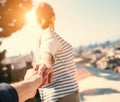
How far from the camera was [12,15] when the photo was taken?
1708 centimetres

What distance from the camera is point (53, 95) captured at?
2604mm

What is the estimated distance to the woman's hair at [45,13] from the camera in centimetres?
260

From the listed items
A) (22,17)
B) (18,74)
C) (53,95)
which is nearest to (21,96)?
(53,95)

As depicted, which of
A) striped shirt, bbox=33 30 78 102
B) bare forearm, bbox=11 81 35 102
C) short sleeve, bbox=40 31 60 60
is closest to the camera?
bare forearm, bbox=11 81 35 102

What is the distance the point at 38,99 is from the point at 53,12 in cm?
73

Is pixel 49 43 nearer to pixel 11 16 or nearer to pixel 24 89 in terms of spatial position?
pixel 24 89

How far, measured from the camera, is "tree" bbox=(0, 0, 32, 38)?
54.4 ft

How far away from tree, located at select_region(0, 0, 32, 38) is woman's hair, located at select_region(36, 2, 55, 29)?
1372 cm

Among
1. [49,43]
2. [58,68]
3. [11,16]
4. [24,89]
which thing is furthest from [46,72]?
[11,16]

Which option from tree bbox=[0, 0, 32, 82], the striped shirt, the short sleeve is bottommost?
the striped shirt

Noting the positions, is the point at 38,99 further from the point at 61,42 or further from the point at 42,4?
the point at 42,4

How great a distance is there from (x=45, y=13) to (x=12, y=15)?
48.4 feet

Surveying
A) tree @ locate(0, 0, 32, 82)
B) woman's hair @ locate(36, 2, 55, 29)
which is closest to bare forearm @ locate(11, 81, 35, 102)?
woman's hair @ locate(36, 2, 55, 29)

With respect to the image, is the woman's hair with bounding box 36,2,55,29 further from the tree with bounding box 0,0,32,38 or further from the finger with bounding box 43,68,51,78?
the tree with bounding box 0,0,32,38
